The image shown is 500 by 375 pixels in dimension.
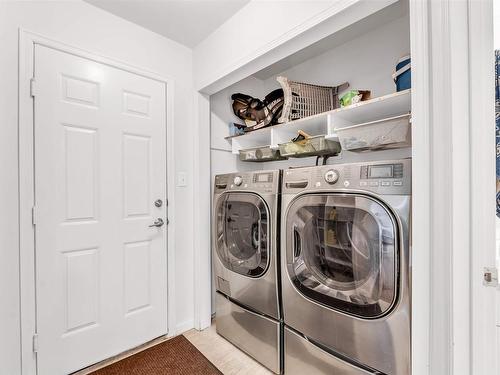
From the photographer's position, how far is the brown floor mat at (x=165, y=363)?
1.61 meters

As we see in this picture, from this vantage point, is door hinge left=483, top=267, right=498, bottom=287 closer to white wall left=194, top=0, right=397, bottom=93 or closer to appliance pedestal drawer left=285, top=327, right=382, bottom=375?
appliance pedestal drawer left=285, top=327, right=382, bottom=375

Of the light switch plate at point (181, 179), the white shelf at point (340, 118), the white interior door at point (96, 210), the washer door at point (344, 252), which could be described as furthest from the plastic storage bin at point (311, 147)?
the white interior door at point (96, 210)

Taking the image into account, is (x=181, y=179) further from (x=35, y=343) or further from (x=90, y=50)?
(x=35, y=343)

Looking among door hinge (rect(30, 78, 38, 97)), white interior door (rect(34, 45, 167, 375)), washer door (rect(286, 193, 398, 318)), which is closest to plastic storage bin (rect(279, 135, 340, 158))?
washer door (rect(286, 193, 398, 318))

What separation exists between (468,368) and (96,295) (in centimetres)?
200

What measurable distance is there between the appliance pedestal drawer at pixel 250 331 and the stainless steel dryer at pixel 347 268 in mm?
106

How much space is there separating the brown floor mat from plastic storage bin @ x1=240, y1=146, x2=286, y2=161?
155cm

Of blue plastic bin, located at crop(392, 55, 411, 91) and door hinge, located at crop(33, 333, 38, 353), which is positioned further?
door hinge, located at crop(33, 333, 38, 353)

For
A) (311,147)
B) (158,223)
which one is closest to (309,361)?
(311,147)

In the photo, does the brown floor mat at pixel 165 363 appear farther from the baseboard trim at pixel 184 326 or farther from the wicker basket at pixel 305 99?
the wicker basket at pixel 305 99

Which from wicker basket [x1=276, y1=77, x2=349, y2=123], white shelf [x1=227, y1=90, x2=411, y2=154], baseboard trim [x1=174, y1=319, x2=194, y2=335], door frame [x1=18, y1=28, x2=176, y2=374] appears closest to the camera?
white shelf [x1=227, y1=90, x2=411, y2=154]

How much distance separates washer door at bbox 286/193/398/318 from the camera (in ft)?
3.62

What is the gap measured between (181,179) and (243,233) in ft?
2.36

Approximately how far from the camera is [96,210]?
169 centimetres
